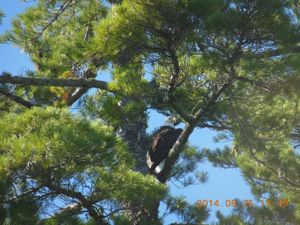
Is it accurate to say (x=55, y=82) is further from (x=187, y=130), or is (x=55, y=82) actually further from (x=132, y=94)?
(x=187, y=130)

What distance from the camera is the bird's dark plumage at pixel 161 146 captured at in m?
3.86

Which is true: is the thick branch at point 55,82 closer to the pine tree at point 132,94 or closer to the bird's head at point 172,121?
the pine tree at point 132,94

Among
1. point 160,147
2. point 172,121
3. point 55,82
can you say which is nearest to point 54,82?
point 55,82

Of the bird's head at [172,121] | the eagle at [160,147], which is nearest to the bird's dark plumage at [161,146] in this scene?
the eagle at [160,147]

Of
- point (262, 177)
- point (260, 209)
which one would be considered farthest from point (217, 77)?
point (260, 209)

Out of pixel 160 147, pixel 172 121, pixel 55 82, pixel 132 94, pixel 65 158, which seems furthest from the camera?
pixel 172 121

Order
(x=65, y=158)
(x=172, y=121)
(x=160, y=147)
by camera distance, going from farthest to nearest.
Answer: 1. (x=172, y=121)
2. (x=160, y=147)
3. (x=65, y=158)

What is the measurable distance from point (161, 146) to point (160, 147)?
0.04 ft

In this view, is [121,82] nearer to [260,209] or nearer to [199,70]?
[199,70]

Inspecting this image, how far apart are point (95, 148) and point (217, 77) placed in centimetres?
107

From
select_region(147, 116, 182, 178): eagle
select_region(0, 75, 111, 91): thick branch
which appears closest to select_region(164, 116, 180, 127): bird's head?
select_region(147, 116, 182, 178): eagle

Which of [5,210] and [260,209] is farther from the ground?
[260,209]

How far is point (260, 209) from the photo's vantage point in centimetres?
707

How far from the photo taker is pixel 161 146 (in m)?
3.95
